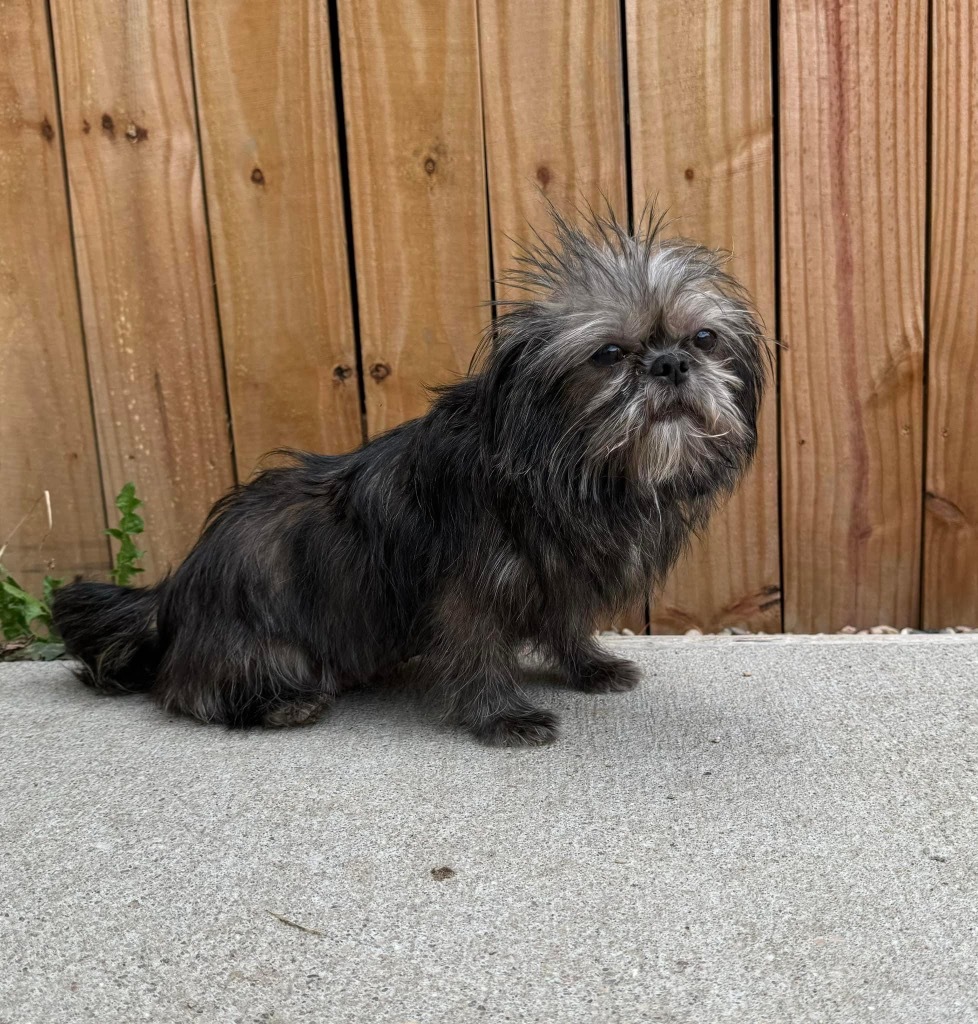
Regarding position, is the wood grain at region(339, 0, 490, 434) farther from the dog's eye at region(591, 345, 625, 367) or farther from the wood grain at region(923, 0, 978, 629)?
the wood grain at region(923, 0, 978, 629)

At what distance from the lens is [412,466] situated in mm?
2631

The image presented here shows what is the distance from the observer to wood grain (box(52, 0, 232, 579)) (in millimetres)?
3160

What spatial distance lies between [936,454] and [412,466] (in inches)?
68.2

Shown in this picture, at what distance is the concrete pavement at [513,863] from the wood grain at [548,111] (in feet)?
5.01

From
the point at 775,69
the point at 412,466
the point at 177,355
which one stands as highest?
the point at 775,69

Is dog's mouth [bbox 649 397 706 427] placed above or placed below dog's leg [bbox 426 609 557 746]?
above

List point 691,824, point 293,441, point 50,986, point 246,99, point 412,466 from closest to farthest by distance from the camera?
point 50,986 < point 691,824 < point 412,466 < point 246,99 < point 293,441

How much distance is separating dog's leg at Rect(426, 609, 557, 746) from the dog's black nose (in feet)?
2.53

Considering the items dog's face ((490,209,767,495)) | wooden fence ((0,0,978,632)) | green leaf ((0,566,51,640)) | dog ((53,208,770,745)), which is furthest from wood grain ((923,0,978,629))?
green leaf ((0,566,51,640))

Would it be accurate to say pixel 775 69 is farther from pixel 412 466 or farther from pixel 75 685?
pixel 75 685

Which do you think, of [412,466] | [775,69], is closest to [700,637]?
[412,466]

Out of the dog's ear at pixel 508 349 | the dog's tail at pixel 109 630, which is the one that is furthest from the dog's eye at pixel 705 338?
the dog's tail at pixel 109 630

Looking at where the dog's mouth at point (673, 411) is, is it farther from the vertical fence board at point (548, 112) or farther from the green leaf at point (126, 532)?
the green leaf at point (126, 532)

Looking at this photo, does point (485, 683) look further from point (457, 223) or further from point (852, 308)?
point (852, 308)
